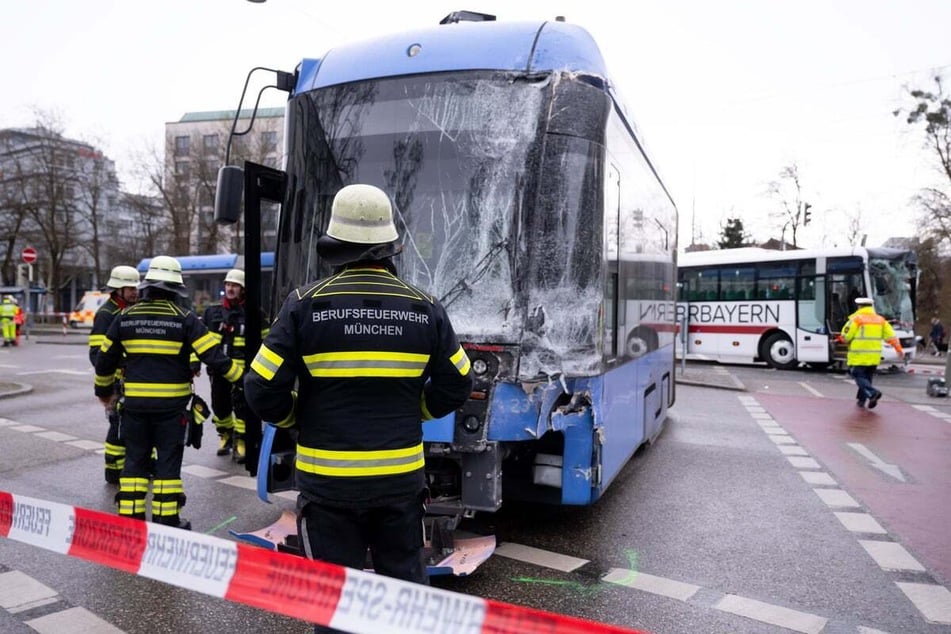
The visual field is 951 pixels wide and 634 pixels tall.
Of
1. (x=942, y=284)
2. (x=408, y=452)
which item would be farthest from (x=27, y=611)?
(x=942, y=284)

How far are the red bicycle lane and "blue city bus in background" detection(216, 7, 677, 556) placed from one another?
2719 millimetres

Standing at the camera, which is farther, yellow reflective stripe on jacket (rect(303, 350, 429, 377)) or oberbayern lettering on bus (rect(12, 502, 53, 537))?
oberbayern lettering on bus (rect(12, 502, 53, 537))

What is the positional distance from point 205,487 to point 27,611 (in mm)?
2928

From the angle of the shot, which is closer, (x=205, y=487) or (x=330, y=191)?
(x=330, y=191)

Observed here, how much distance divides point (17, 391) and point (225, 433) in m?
6.74

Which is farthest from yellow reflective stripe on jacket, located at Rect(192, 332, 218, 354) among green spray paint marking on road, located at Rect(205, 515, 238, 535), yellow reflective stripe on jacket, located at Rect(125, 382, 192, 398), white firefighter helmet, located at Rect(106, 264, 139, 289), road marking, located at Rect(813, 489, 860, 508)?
road marking, located at Rect(813, 489, 860, 508)

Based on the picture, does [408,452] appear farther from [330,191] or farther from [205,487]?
[205,487]

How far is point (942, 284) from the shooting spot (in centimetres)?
4562

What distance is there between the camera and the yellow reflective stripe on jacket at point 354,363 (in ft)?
8.91

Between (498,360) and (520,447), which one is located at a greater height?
(498,360)

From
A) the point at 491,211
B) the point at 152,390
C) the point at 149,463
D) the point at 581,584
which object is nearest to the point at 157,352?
the point at 152,390

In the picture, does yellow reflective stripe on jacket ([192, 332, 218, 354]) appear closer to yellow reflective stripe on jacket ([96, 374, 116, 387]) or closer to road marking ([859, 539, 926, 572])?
yellow reflective stripe on jacket ([96, 374, 116, 387])

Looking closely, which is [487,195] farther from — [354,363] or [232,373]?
[354,363]

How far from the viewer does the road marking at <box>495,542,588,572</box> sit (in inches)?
195
